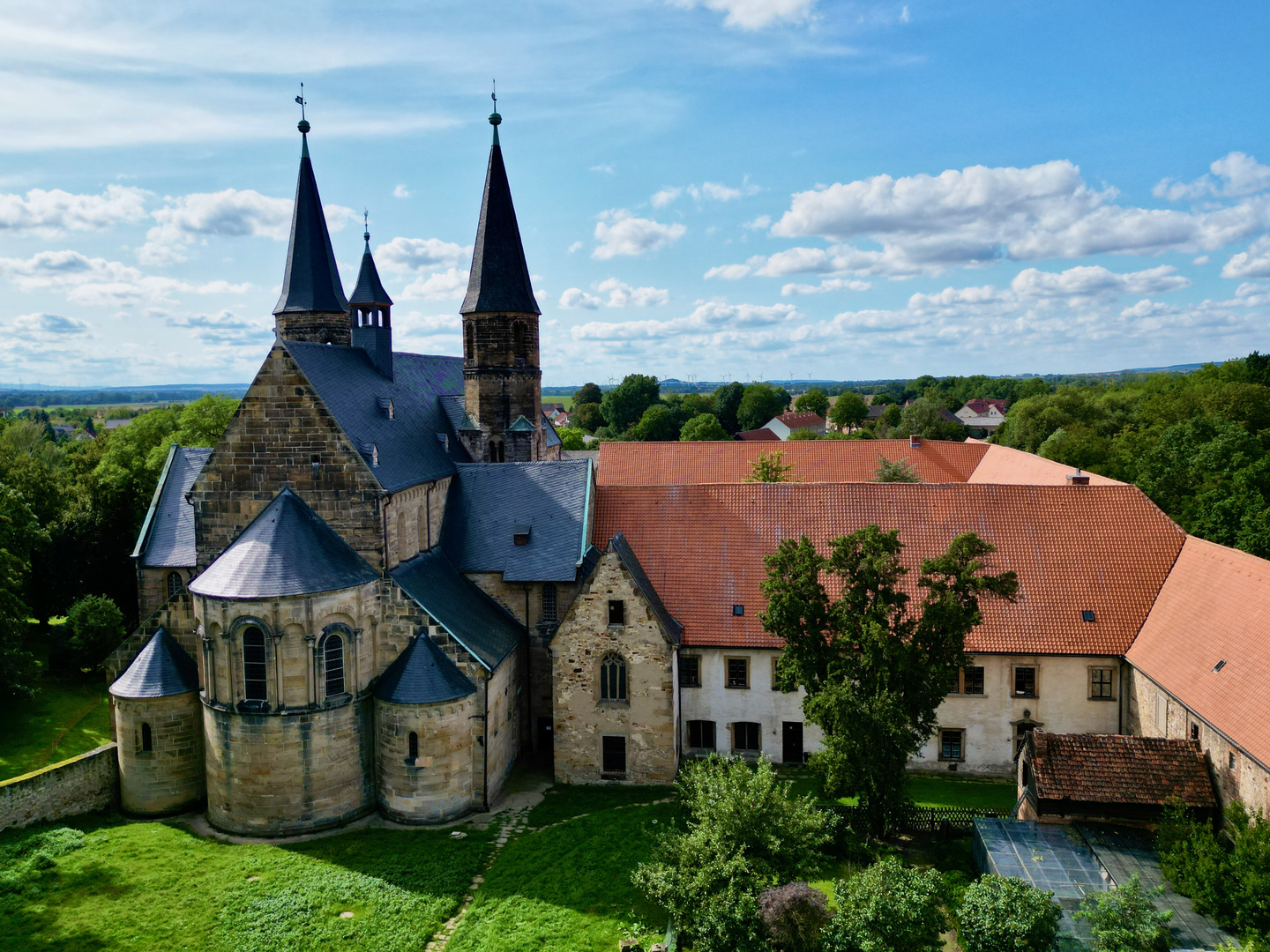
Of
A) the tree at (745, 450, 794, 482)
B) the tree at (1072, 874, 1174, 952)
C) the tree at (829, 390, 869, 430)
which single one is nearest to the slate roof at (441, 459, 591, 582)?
the tree at (1072, 874, 1174, 952)

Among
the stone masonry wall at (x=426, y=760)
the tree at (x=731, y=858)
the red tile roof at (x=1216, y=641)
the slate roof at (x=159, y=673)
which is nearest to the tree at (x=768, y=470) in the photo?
the red tile roof at (x=1216, y=641)

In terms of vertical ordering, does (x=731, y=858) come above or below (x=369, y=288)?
below

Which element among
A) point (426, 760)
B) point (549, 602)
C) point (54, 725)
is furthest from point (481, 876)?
point (54, 725)

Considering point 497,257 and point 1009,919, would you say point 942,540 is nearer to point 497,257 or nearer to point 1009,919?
point 1009,919

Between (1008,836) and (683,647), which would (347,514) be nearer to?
(683,647)

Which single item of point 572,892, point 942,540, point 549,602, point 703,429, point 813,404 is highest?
point 813,404

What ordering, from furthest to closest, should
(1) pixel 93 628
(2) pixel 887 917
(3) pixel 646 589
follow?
(1) pixel 93 628
(3) pixel 646 589
(2) pixel 887 917

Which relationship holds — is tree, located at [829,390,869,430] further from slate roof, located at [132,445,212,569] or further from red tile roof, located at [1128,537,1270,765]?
slate roof, located at [132,445,212,569]
